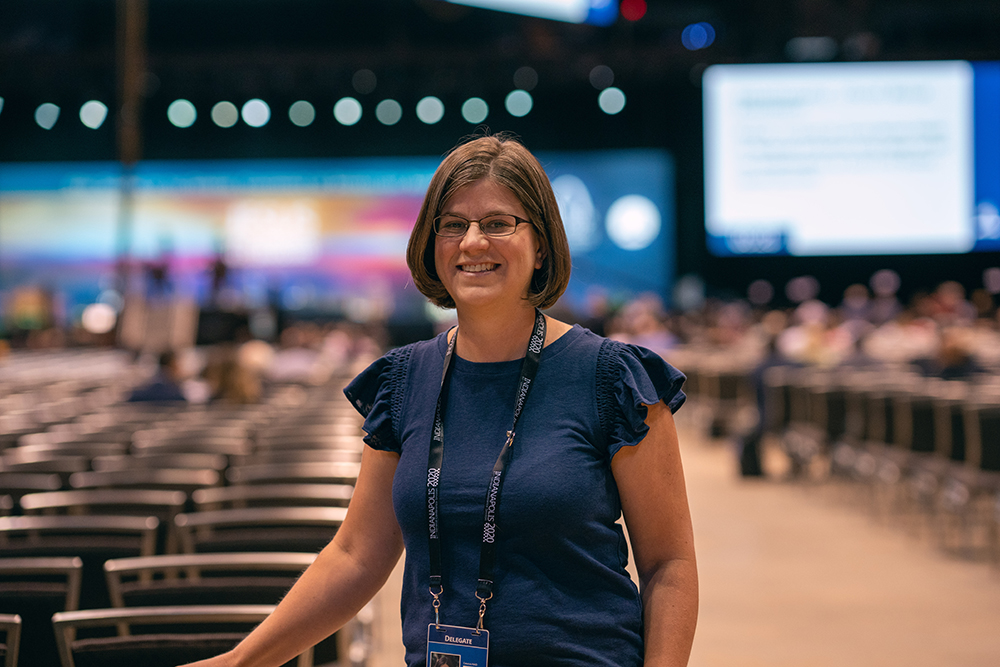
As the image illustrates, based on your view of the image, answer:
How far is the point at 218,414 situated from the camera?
21.1 ft

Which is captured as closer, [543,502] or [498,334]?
[543,502]

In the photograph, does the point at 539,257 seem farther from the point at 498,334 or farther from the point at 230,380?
the point at 230,380

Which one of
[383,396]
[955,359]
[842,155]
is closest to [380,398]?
[383,396]

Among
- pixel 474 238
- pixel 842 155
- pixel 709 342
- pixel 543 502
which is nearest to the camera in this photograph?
pixel 543 502

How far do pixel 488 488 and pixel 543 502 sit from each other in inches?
3.6

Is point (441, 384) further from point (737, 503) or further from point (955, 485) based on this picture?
point (737, 503)

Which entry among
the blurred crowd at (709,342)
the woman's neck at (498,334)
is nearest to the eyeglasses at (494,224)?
the woman's neck at (498,334)

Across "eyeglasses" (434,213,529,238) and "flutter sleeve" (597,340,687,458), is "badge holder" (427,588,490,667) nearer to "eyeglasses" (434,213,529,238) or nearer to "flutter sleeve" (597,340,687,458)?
"flutter sleeve" (597,340,687,458)

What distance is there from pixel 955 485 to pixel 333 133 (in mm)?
18229

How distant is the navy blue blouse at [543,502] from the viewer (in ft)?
4.64

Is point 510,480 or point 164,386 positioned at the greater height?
point 510,480

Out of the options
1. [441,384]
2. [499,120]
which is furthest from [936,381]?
[499,120]

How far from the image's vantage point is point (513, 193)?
1.54m

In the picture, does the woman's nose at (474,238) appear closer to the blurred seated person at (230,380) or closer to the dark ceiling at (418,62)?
the blurred seated person at (230,380)
